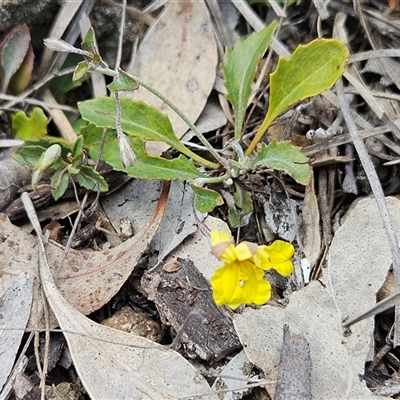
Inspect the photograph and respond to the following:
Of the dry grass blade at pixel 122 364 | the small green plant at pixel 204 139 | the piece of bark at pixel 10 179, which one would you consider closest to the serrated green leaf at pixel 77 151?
the small green plant at pixel 204 139

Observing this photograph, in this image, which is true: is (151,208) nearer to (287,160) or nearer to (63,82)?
(287,160)

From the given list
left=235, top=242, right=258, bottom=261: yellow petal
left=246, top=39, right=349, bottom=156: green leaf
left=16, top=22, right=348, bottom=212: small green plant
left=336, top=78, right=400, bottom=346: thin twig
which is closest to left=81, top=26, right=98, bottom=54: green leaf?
left=16, top=22, right=348, bottom=212: small green plant

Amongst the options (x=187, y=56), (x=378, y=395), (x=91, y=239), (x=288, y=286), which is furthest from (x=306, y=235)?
(x=187, y=56)

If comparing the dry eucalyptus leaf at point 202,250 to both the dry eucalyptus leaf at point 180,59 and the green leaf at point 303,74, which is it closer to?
the green leaf at point 303,74

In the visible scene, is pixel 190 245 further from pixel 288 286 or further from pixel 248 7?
pixel 248 7

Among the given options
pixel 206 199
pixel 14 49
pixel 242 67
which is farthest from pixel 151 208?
pixel 14 49
